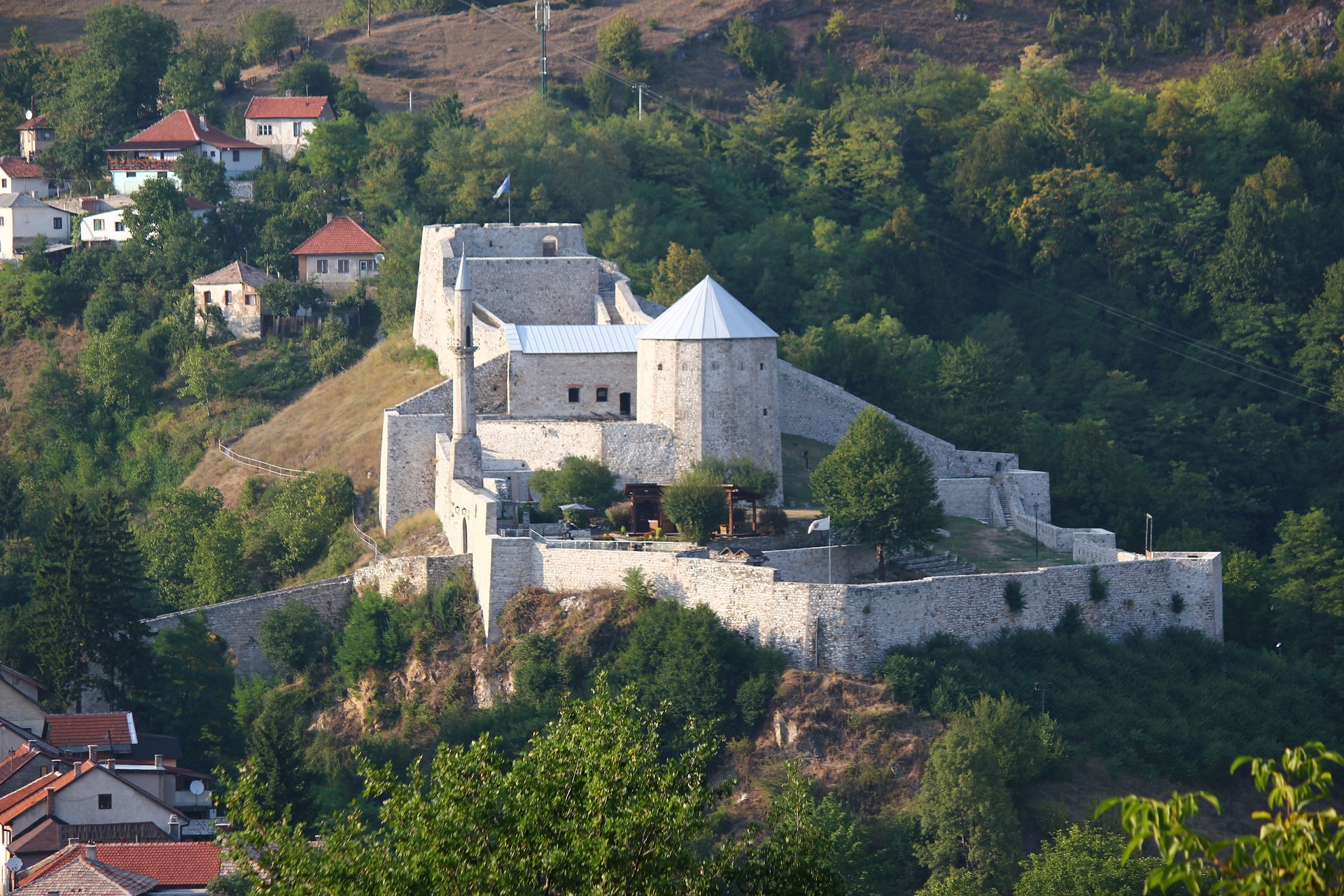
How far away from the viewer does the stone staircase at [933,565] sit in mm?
47559

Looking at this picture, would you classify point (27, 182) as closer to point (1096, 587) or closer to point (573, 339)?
point (573, 339)

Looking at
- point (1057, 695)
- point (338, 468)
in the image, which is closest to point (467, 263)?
point (338, 468)

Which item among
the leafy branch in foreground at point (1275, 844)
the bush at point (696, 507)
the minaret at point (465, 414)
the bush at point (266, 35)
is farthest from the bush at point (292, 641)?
the bush at point (266, 35)

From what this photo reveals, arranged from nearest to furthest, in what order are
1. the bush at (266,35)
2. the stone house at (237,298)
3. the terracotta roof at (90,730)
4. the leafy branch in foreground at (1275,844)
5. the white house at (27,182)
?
the leafy branch in foreground at (1275,844) → the terracotta roof at (90,730) → the stone house at (237,298) → the white house at (27,182) → the bush at (266,35)

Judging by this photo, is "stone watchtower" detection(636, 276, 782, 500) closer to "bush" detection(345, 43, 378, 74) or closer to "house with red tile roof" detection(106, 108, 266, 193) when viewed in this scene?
"house with red tile roof" detection(106, 108, 266, 193)

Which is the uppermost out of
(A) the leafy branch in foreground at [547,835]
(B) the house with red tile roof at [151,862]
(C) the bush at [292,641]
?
(A) the leafy branch in foreground at [547,835]

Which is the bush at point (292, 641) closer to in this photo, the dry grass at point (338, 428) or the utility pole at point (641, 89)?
the dry grass at point (338, 428)

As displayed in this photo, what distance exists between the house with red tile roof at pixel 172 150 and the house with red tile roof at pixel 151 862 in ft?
137

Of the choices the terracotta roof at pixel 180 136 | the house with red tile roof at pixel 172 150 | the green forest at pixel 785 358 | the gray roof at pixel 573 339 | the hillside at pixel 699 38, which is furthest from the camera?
the hillside at pixel 699 38

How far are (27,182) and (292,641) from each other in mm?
36320

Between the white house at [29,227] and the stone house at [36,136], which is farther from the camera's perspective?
the stone house at [36,136]

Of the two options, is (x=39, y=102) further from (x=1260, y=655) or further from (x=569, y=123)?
(x=1260, y=655)

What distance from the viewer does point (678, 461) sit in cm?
4944

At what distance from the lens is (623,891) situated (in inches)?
925
